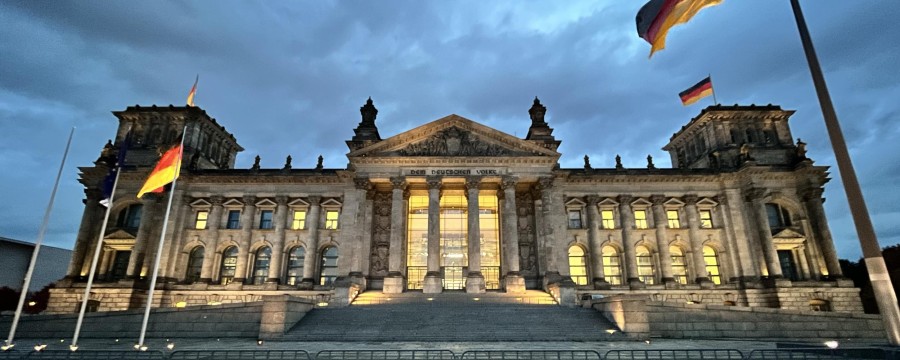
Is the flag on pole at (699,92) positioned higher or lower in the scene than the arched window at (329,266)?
higher

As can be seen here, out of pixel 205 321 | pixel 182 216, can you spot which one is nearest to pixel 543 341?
pixel 205 321

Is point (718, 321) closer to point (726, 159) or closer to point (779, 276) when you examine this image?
point (779, 276)

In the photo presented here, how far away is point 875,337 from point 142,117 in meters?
55.5

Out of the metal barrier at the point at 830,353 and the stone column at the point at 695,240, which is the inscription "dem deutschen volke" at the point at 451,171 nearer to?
the stone column at the point at 695,240

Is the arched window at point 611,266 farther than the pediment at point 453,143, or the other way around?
the arched window at point 611,266

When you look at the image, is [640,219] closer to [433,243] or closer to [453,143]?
[453,143]

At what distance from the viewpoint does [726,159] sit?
3972cm

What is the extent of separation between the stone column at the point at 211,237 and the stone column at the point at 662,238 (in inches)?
1491

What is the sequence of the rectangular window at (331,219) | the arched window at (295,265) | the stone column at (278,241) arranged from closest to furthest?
the stone column at (278,241)
the arched window at (295,265)
the rectangular window at (331,219)

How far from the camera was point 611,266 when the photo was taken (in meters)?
38.1

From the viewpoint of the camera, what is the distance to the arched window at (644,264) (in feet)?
124

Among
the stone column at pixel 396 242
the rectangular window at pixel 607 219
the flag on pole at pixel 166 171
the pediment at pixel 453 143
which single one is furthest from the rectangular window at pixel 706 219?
the flag on pole at pixel 166 171

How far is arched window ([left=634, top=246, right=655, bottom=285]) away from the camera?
37.8 metres

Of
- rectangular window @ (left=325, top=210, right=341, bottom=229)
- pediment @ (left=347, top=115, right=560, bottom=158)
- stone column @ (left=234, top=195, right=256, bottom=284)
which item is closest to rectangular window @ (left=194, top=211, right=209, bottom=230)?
stone column @ (left=234, top=195, right=256, bottom=284)
